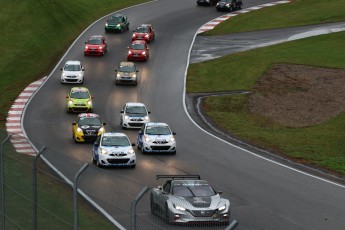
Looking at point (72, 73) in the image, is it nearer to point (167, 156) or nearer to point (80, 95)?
point (80, 95)

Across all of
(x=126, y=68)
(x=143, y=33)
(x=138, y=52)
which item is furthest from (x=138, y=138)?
(x=143, y=33)

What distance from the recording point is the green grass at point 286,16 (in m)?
81.2

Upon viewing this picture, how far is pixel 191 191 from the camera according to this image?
23.8 meters

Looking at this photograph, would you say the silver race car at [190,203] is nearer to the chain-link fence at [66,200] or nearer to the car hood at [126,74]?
→ the chain-link fence at [66,200]

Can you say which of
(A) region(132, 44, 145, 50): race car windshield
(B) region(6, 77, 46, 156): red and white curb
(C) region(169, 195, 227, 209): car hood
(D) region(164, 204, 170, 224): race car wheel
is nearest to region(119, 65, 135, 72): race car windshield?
(B) region(6, 77, 46, 156): red and white curb

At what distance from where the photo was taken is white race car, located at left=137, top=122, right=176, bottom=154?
38031 millimetres

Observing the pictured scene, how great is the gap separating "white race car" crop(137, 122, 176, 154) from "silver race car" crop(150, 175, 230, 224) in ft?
44.1

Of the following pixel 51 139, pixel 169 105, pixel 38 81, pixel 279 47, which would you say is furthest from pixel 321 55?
pixel 51 139

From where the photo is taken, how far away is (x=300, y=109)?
51.5 m

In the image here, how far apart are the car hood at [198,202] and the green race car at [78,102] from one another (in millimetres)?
28080

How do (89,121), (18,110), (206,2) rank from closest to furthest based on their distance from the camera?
(89,121) → (18,110) → (206,2)

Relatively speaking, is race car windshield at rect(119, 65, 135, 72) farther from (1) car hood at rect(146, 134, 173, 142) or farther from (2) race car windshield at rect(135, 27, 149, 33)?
(1) car hood at rect(146, 134, 173, 142)

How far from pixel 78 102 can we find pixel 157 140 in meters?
13.8

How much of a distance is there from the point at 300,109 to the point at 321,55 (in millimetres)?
15205
